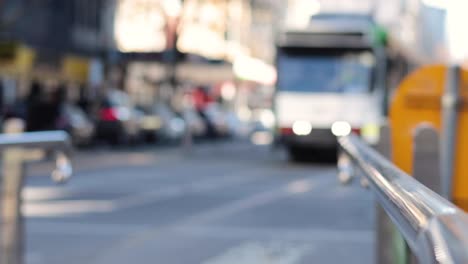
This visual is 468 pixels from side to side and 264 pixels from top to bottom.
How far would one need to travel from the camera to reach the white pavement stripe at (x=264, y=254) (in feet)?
32.9

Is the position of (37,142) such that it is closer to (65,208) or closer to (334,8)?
(65,208)

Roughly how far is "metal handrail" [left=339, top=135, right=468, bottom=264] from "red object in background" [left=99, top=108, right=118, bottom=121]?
36.5 metres

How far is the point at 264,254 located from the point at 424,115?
135 inches

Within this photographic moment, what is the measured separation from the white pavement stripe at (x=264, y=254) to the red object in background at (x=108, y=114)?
93.8 feet

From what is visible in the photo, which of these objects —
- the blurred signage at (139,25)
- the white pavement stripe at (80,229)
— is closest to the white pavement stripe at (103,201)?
the white pavement stripe at (80,229)

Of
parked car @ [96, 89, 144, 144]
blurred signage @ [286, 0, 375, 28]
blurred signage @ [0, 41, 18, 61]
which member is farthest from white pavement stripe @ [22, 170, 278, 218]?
blurred signage @ [0, 41, 18, 61]

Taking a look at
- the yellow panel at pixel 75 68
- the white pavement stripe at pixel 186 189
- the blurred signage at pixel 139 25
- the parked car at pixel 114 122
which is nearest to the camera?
the white pavement stripe at pixel 186 189

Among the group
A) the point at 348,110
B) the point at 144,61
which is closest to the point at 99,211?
the point at 348,110

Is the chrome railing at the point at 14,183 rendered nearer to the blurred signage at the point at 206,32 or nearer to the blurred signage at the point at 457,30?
the blurred signage at the point at 457,30

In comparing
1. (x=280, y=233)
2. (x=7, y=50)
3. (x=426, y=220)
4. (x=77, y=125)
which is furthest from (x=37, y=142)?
(x=7, y=50)

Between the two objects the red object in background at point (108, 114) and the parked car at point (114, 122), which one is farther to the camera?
the red object in background at point (108, 114)

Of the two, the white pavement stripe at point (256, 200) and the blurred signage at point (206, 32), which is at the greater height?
the blurred signage at point (206, 32)

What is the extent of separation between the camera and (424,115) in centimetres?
738

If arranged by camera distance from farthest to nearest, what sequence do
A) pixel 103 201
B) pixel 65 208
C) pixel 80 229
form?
pixel 103 201, pixel 65 208, pixel 80 229
